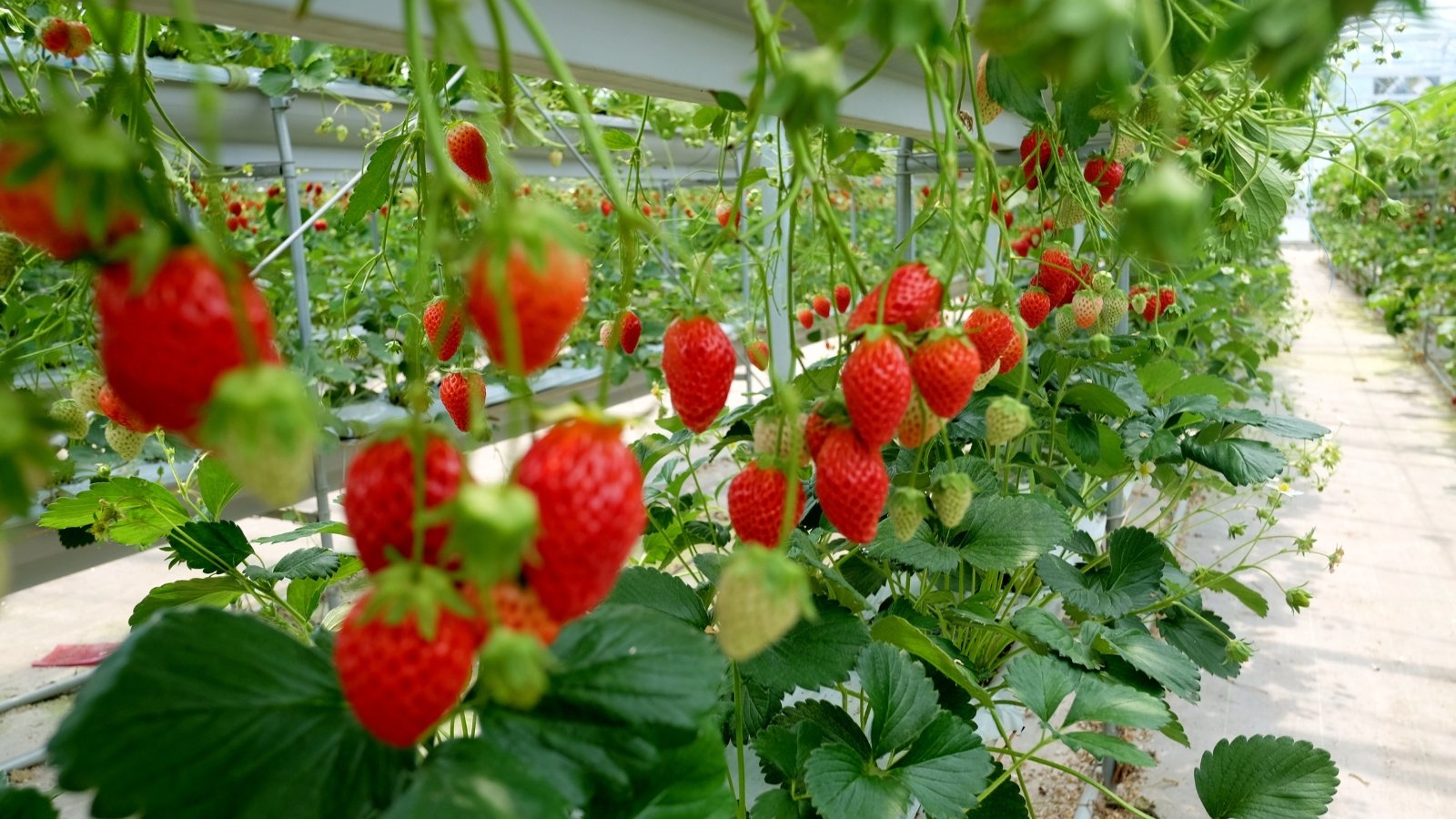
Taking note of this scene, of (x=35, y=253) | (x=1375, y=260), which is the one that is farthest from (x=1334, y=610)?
(x=1375, y=260)

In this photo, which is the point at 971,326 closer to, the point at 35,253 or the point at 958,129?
the point at 958,129

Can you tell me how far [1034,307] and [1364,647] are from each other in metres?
1.79

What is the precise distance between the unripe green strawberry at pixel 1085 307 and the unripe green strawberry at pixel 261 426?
37.8 inches

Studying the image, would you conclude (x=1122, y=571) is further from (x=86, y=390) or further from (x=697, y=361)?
(x=86, y=390)

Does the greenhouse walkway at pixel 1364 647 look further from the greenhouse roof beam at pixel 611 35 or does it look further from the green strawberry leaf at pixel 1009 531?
the greenhouse roof beam at pixel 611 35

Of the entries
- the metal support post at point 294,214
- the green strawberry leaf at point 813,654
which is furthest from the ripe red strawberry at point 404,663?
the metal support post at point 294,214

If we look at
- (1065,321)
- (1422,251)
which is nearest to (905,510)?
(1065,321)

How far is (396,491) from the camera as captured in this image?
0.91ft

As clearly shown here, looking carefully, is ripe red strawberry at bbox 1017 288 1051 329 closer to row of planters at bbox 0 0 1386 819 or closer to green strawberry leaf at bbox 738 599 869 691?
row of planters at bbox 0 0 1386 819

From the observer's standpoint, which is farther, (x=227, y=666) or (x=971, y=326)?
(x=971, y=326)

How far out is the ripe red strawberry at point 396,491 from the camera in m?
0.27

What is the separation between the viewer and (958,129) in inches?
17.0

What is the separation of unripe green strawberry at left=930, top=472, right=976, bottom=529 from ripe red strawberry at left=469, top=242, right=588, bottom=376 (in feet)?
1.00

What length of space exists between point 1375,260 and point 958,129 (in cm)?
876
